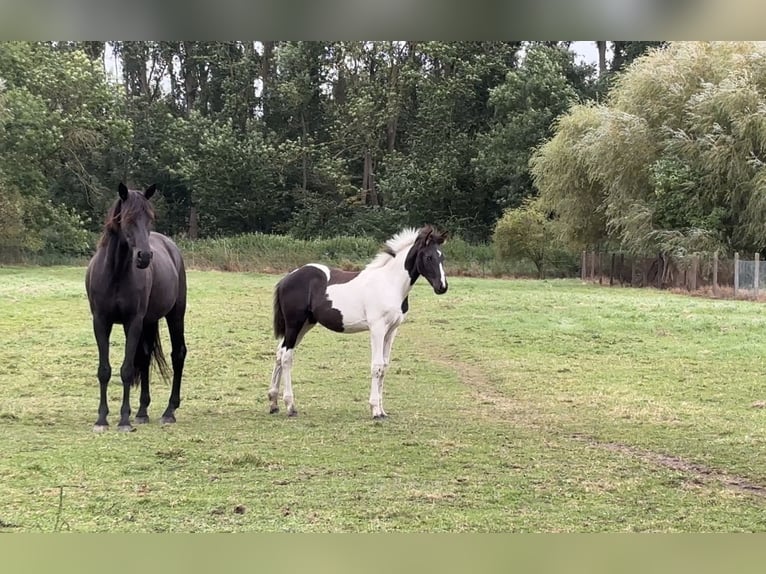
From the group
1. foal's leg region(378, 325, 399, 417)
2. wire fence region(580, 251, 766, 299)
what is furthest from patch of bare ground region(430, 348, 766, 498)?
wire fence region(580, 251, 766, 299)

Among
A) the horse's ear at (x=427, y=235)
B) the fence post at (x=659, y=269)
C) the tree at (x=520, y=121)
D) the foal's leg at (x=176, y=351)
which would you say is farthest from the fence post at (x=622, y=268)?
the foal's leg at (x=176, y=351)

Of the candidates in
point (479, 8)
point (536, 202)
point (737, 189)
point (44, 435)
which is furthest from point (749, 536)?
point (737, 189)

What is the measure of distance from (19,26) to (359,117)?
3925 millimetres

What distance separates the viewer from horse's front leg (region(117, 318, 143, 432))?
405 cm

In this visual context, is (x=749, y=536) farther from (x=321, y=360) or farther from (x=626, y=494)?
(x=321, y=360)

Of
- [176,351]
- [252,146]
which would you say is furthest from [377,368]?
[252,146]

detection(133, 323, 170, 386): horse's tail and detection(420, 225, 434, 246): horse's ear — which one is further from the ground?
detection(420, 225, 434, 246): horse's ear

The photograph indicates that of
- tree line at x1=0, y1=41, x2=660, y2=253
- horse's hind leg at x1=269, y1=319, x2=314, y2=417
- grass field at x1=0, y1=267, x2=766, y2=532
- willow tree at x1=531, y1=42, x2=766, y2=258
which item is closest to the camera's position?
grass field at x1=0, y1=267, x2=766, y2=532

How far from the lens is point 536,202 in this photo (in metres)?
6.23

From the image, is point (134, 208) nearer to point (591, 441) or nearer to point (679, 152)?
point (591, 441)

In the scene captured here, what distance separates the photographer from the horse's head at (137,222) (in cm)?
364

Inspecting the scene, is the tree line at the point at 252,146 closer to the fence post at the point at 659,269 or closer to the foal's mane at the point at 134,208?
the foal's mane at the point at 134,208

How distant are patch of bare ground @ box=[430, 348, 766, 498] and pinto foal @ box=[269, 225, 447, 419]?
2.78 ft

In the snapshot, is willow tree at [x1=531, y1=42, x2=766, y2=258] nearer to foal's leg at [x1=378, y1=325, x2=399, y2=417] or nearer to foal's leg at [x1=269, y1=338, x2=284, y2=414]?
foal's leg at [x1=378, y1=325, x2=399, y2=417]
